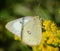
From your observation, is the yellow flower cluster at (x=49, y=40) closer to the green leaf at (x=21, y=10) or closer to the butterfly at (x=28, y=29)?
the butterfly at (x=28, y=29)

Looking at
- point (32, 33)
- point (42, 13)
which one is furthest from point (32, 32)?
point (42, 13)

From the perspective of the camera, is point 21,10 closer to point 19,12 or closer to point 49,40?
point 19,12

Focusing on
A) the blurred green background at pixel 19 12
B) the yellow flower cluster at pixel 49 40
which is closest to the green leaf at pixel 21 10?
the blurred green background at pixel 19 12

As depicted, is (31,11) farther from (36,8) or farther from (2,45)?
(2,45)

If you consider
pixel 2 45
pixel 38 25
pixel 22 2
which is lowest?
pixel 2 45

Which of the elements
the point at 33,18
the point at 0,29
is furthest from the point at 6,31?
Answer: the point at 33,18

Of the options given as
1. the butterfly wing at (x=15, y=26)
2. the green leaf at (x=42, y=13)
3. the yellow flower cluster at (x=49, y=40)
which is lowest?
the yellow flower cluster at (x=49, y=40)

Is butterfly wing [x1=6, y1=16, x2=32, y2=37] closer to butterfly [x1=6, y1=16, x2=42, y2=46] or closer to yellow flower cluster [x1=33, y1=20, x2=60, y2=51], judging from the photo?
butterfly [x1=6, y1=16, x2=42, y2=46]

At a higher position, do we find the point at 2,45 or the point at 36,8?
the point at 36,8
